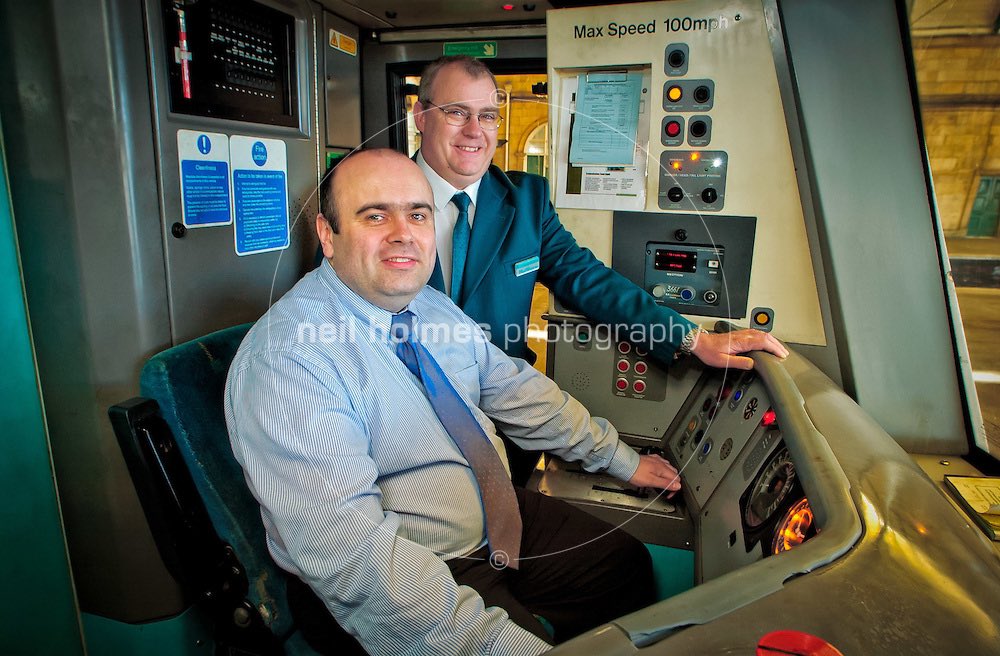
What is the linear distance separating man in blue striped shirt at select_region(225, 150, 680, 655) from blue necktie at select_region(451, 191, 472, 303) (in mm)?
217

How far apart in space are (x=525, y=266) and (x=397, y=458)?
0.94 meters

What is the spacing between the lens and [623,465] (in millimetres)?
1788

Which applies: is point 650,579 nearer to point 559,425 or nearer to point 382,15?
point 559,425

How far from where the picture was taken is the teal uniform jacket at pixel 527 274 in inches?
75.7

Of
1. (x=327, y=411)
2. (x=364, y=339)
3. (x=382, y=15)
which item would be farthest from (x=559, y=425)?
(x=382, y=15)

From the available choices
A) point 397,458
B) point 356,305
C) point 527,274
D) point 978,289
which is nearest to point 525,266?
point 527,274

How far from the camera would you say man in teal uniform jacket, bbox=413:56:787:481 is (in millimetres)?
1905

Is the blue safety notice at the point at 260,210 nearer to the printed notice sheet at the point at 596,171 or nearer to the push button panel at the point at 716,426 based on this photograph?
the printed notice sheet at the point at 596,171

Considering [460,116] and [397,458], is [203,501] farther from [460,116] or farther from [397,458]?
[460,116]

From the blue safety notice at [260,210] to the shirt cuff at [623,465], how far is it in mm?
1308

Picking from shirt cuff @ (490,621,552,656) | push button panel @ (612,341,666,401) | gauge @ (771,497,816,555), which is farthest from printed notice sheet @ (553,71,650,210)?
shirt cuff @ (490,621,552,656)

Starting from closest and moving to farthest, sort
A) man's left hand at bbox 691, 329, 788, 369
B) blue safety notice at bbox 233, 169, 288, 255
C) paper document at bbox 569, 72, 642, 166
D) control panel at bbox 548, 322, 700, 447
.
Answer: man's left hand at bbox 691, 329, 788, 369 < blue safety notice at bbox 233, 169, 288, 255 < paper document at bbox 569, 72, 642, 166 < control panel at bbox 548, 322, 700, 447

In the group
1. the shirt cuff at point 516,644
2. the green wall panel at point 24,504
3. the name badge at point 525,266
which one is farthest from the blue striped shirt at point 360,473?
the green wall panel at point 24,504

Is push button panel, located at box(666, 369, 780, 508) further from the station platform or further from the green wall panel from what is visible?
the green wall panel
